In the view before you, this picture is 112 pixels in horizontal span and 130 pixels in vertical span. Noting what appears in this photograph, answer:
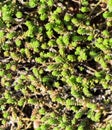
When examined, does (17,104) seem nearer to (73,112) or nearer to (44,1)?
(73,112)

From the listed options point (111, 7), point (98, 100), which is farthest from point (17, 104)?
point (111, 7)

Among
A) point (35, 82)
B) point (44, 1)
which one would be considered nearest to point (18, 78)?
point (35, 82)

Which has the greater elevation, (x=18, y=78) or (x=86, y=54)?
(x=86, y=54)

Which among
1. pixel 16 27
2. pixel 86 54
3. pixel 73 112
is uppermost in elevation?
pixel 16 27

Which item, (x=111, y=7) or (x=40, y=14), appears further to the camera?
(x=40, y=14)

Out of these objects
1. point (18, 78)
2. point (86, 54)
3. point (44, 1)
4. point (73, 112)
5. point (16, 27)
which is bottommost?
point (73, 112)

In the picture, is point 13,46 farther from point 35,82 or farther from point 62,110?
point 62,110
